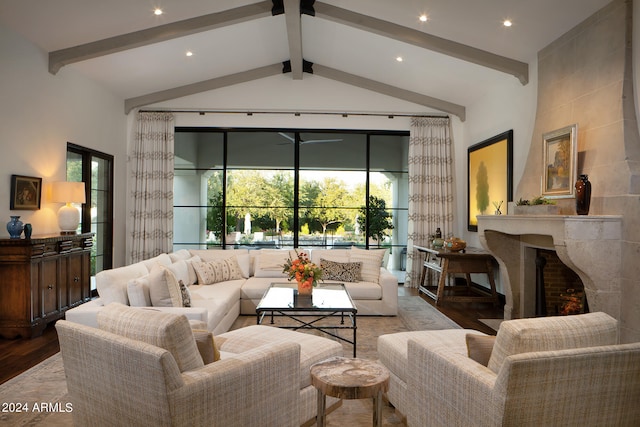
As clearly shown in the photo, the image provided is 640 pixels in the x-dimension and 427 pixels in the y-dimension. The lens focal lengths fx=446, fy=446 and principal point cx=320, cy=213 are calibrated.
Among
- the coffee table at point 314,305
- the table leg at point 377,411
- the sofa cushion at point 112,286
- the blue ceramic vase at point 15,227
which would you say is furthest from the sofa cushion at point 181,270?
the table leg at point 377,411

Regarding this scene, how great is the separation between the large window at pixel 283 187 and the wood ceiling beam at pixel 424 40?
2.62 m

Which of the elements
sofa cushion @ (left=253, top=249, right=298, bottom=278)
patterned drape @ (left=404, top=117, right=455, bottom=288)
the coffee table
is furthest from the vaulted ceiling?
the coffee table

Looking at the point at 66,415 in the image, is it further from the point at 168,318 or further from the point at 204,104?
the point at 204,104

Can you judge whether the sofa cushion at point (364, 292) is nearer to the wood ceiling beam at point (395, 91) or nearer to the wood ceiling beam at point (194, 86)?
the wood ceiling beam at point (395, 91)

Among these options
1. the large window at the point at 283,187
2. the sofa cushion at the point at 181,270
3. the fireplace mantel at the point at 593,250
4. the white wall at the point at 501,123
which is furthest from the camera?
the large window at the point at 283,187

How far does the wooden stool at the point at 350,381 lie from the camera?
6.77 ft

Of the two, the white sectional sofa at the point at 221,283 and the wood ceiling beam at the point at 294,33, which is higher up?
the wood ceiling beam at the point at 294,33

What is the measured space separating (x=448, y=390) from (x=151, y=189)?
663 cm

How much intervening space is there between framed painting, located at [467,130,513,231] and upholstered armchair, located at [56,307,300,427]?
489cm

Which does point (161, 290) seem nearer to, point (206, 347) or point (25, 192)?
point (206, 347)

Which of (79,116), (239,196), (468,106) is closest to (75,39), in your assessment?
(79,116)

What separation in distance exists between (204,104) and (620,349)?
23.6ft

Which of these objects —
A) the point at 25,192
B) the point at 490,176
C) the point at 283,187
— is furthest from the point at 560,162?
the point at 25,192

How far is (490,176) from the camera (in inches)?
261
